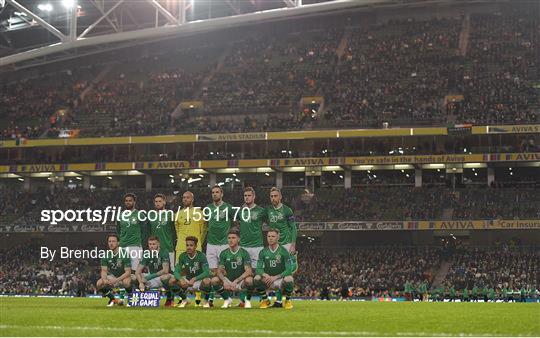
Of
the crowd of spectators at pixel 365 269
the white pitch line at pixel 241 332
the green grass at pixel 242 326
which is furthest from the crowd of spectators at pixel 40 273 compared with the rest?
the white pitch line at pixel 241 332

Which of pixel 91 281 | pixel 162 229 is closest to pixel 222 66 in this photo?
pixel 91 281

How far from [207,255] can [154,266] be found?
3.72 ft

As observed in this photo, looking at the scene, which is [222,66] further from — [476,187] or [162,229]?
[162,229]

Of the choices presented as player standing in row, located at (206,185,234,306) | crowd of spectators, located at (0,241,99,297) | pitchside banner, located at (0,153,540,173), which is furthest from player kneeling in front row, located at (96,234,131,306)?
pitchside banner, located at (0,153,540,173)

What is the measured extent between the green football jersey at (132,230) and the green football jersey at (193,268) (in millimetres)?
1421

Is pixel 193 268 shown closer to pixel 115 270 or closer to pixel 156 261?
pixel 156 261

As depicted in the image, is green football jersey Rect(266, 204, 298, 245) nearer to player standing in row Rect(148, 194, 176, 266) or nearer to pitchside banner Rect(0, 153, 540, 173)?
player standing in row Rect(148, 194, 176, 266)

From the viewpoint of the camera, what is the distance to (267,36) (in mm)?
71375

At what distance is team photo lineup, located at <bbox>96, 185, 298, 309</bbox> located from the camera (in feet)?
54.4

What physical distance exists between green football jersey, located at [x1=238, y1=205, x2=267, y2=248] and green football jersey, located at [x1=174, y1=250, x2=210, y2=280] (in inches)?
40.0

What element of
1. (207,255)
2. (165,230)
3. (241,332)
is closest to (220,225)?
(207,255)

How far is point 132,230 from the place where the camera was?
59.4ft

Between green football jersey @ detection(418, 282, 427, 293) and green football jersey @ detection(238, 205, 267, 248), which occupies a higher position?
green football jersey @ detection(238, 205, 267, 248)

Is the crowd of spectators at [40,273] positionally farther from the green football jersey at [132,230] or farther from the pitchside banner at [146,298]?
the pitchside banner at [146,298]
